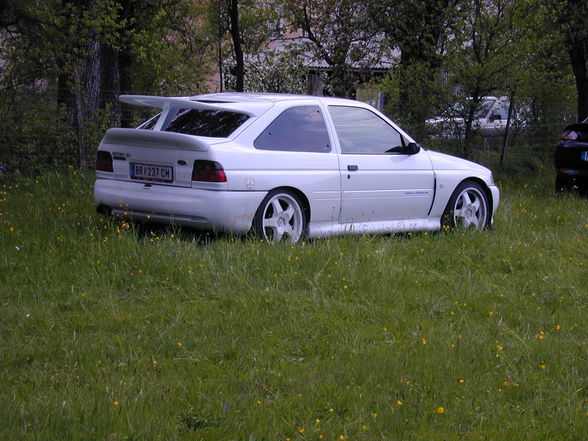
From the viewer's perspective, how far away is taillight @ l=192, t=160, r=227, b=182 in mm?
6668

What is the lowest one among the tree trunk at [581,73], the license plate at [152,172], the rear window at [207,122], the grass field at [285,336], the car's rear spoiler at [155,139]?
the grass field at [285,336]

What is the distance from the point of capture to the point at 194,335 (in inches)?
Result: 190

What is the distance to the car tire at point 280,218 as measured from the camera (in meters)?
7.03

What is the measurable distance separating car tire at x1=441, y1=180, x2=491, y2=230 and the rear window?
272 cm

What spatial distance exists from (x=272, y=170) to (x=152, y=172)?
1063 mm

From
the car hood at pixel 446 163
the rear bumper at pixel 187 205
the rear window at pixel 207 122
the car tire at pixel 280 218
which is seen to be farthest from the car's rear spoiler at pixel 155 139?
the car hood at pixel 446 163

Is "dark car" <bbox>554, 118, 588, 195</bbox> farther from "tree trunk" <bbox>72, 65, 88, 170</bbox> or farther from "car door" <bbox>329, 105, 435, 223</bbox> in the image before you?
"tree trunk" <bbox>72, 65, 88, 170</bbox>

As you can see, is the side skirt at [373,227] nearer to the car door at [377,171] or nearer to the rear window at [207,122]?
the car door at [377,171]

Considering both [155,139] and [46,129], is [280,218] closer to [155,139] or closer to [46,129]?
[155,139]

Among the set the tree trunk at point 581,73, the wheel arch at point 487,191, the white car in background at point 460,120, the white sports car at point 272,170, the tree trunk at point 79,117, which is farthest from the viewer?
the tree trunk at point 581,73

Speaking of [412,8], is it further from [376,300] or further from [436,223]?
[376,300]

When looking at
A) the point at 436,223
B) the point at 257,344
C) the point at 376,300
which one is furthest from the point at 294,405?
the point at 436,223

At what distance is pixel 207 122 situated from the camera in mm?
7168

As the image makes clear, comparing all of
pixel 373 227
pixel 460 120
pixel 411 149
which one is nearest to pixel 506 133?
pixel 460 120
